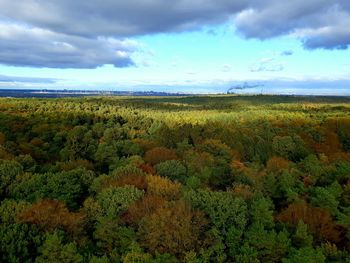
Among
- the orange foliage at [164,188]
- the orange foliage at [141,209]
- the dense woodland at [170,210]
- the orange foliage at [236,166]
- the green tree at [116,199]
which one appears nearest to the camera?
the dense woodland at [170,210]

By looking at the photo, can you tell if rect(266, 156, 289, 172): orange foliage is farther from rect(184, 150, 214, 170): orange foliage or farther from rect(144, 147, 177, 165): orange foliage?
rect(144, 147, 177, 165): orange foliage

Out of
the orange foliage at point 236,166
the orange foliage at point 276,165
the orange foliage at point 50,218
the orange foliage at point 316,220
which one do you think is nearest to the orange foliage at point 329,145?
the orange foliage at point 276,165

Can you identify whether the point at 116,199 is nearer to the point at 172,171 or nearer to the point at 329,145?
the point at 172,171

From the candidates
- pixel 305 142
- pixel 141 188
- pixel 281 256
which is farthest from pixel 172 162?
pixel 305 142

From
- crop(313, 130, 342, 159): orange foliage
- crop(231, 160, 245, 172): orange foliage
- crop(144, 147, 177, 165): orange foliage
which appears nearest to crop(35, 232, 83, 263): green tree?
crop(231, 160, 245, 172): orange foliage

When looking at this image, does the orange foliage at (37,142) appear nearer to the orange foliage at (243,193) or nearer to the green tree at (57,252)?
the orange foliage at (243,193)

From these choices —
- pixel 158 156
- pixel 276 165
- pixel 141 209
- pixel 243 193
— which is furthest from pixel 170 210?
pixel 276 165

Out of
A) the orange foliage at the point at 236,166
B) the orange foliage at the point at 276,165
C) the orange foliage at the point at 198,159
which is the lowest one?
the orange foliage at the point at 276,165
